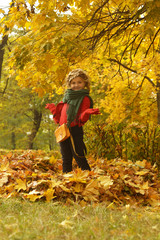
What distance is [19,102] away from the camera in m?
17.1

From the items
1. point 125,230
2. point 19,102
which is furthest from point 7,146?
point 125,230

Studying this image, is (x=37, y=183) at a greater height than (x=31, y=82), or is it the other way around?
(x=31, y=82)

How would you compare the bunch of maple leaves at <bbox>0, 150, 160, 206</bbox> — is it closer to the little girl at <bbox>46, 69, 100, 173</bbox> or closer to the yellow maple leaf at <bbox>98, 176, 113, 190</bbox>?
the yellow maple leaf at <bbox>98, 176, 113, 190</bbox>

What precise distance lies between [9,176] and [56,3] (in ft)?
8.29

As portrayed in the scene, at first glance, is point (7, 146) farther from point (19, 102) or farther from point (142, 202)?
point (142, 202)

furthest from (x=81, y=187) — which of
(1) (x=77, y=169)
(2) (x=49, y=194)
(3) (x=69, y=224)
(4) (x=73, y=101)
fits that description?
(4) (x=73, y=101)

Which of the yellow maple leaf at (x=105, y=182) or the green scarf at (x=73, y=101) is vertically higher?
the green scarf at (x=73, y=101)

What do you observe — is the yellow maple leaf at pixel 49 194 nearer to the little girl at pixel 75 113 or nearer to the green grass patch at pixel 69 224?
the green grass patch at pixel 69 224

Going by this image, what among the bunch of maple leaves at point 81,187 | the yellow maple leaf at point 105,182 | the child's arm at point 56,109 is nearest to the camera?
the bunch of maple leaves at point 81,187

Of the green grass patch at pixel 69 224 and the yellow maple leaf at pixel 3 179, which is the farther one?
the yellow maple leaf at pixel 3 179

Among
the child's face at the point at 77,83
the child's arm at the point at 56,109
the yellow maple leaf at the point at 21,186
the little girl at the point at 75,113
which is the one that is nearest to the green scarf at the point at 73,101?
the little girl at the point at 75,113

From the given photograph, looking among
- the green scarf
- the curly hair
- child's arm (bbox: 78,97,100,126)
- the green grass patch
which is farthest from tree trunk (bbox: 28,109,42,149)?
the green grass patch

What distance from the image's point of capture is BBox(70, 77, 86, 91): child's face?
386cm

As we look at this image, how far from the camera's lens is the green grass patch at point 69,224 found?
1.67 meters
